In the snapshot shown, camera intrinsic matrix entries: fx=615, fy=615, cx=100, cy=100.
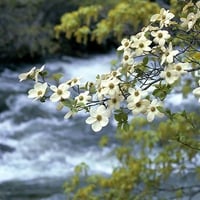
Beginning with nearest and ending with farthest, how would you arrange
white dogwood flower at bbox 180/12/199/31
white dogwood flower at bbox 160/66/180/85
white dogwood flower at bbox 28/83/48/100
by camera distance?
white dogwood flower at bbox 160/66/180/85
white dogwood flower at bbox 28/83/48/100
white dogwood flower at bbox 180/12/199/31

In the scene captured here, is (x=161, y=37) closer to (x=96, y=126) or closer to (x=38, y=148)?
(x=96, y=126)

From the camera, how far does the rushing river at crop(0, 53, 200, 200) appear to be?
238 inches

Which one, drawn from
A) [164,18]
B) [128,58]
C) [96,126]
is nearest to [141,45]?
[128,58]

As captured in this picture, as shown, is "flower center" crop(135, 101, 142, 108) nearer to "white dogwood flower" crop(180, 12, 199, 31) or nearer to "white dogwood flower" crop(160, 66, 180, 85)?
"white dogwood flower" crop(160, 66, 180, 85)

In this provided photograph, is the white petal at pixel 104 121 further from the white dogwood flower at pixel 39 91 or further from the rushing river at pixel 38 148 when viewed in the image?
the rushing river at pixel 38 148

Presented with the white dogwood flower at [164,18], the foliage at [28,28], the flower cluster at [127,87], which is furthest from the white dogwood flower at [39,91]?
the foliage at [28,28]

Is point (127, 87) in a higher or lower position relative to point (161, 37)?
lower

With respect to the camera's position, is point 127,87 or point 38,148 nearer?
point 127,87

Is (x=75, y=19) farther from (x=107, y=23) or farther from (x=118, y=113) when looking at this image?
(x=118, y=113)

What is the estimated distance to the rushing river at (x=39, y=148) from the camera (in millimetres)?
6055

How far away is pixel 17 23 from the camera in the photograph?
1072cm

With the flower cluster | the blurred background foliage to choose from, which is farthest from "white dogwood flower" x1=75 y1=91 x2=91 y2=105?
the blurred background foliage

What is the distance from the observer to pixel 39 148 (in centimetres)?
711

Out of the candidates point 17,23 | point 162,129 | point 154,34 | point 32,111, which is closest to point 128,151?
point 162,129
